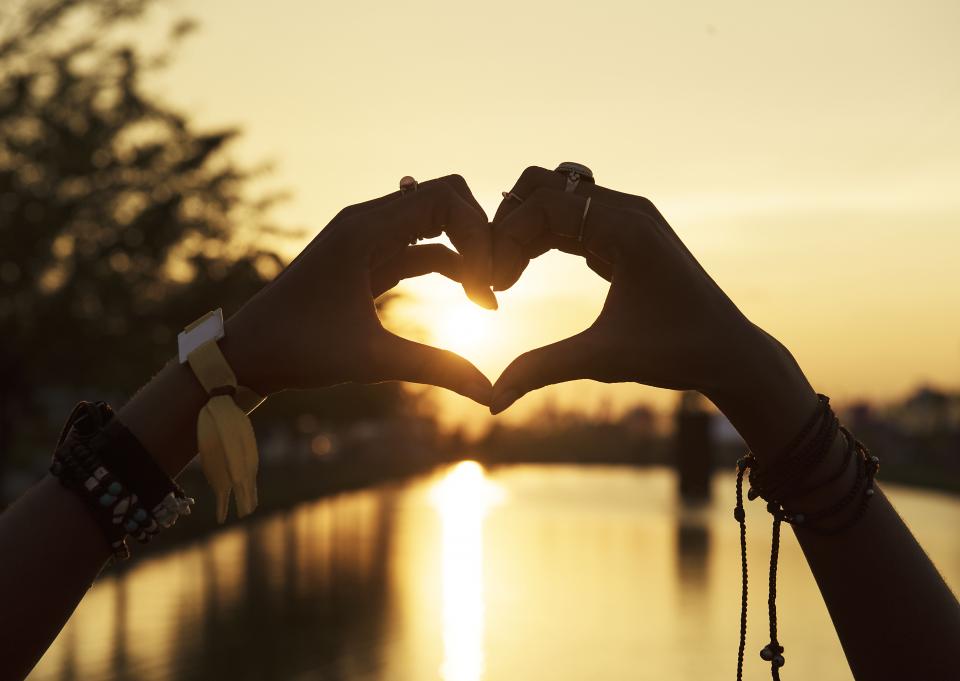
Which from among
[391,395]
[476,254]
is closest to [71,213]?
[476,254]

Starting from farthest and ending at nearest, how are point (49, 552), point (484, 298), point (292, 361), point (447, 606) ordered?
point (447, 606) < point (484, 298) < point (292, 361) < point (49, 552)

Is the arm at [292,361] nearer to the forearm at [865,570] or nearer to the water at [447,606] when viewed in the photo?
the forearm at [865,570]

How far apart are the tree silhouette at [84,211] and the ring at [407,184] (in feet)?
62.3

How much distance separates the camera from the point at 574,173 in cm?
149

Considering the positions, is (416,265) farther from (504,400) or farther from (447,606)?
(447,606)

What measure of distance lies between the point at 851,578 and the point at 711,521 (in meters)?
23.1

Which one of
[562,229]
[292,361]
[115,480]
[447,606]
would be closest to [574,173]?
[562,229]

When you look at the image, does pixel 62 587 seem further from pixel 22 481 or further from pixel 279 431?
pixel 279 431

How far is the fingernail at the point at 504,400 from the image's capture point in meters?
1.40

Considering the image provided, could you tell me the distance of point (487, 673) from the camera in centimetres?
866

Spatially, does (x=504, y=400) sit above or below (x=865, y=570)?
above

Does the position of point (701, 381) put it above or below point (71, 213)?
below

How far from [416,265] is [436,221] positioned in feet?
0.36

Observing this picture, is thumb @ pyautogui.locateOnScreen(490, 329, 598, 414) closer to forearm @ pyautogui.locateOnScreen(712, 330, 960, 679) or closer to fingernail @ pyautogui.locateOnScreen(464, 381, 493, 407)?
fingernail @ pyautogui.locateOnScreen(464, 381, 493, 407)
